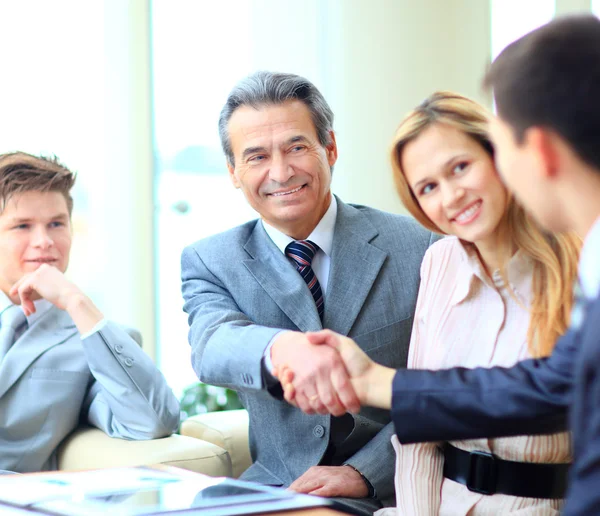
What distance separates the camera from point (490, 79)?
106 centimetres

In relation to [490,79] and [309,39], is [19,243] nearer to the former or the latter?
[490,79]

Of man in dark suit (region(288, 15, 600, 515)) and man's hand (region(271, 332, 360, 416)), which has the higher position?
man in dark suit (region(288, 15, 600, 515))

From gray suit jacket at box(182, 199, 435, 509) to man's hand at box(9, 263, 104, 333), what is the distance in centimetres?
33

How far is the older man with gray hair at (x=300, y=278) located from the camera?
2.01m

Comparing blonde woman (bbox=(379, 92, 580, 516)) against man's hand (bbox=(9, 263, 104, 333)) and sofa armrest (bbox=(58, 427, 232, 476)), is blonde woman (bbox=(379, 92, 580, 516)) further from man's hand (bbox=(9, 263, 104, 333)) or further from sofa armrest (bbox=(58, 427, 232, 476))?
man's hand (bbox=(9, 263, 104, 333))

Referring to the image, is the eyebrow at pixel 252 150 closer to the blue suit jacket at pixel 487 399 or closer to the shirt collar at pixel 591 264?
the blue suit jacket at pixel 487 399

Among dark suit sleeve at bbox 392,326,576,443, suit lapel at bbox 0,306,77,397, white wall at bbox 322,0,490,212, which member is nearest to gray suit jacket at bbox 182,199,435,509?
suit lapel at bbox 0,306,77,397

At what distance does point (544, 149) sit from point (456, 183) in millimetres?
Answer: 712

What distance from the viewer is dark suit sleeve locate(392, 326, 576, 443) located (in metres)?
1.29

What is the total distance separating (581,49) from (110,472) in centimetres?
110

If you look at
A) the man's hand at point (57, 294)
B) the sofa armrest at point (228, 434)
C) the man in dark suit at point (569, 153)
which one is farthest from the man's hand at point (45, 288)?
the man in dark suit at point (569, 153)

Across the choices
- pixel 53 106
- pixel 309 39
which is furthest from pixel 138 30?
pixel 309 39

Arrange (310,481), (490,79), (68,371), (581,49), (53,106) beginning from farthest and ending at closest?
(53,106) < (68,371) < (310,481) < (490,79) < (581,49)

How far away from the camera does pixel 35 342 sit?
96.1 inches
